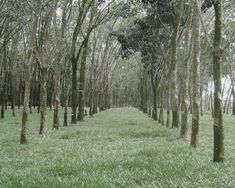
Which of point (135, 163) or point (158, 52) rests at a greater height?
point (158, 52)

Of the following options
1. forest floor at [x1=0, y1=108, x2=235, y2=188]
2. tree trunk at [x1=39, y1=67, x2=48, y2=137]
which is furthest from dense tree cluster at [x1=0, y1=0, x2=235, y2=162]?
forest floor at [x1=0, y1=108, x2=235, y2=188]

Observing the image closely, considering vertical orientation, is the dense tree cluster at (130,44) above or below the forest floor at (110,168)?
above

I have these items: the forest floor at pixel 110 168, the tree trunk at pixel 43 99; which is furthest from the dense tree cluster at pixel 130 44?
the forest floor at pixel 110 168

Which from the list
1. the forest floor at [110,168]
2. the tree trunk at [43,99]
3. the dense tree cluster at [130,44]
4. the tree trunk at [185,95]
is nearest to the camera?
the forest floor at [110,168]

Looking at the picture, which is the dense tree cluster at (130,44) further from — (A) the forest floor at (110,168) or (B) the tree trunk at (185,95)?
(A) the forest floor at (110,168)

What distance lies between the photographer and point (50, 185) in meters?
8.93

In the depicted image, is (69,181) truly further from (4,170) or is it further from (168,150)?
(168,150)

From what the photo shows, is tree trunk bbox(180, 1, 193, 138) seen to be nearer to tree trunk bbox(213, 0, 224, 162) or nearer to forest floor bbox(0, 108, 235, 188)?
forest floor bbox(0, 108, 235, 188)

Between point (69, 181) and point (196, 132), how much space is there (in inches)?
304

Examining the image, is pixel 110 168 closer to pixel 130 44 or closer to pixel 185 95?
pixel 185 95

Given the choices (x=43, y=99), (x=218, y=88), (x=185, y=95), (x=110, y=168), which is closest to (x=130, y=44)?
(x=185, y=95)

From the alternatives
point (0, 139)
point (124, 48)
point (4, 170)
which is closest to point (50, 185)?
point (4, 170)

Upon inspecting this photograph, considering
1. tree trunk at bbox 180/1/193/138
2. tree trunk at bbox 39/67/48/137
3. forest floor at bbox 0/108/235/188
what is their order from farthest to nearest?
tree trunk at bbox 180/1/193/138 < tree trunk at bbox 39/67/48/137 < forest floor at bbox 0/108/235/188

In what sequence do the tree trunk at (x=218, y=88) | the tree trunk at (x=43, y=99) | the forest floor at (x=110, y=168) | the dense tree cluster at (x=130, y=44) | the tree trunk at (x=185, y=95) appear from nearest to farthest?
the forest floor at (x=110, y=168), the tree trunk at (x=218, y=88), the dense tree cluster at (x=130, y=44), the tree trunk at (x=43, y=99), the tree trunk at (x=185, y=95)
